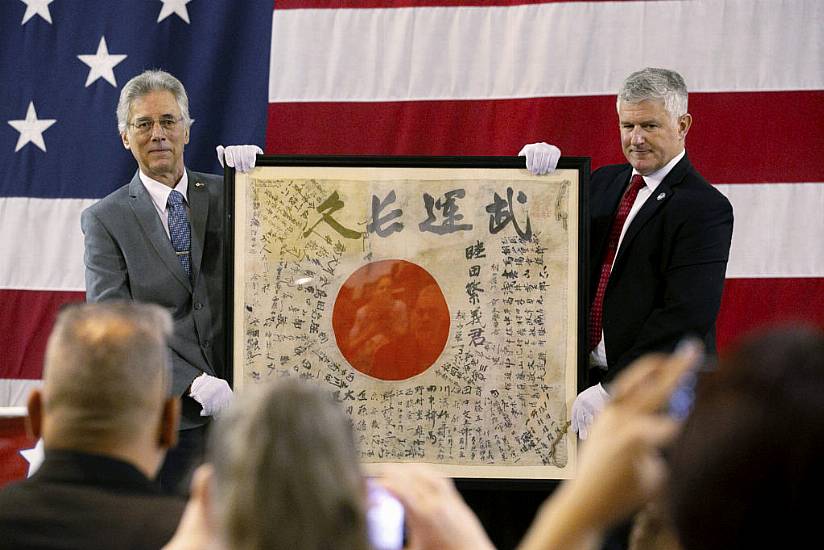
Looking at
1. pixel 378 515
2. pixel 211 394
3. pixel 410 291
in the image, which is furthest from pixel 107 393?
pixel 410 291

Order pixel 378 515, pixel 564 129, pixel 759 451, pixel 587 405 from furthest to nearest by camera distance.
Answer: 1. pixel 564 129
2. pixel 587 405
3. pixel 378 515
4. pixel 759 451

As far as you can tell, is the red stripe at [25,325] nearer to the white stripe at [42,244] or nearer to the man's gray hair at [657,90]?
the white stripe at [42,244]

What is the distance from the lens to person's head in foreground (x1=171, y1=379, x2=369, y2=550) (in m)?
0.87

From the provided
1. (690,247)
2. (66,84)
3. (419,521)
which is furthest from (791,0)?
(419,521)

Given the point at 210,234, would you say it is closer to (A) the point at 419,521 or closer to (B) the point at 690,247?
(B) the point at 690,247

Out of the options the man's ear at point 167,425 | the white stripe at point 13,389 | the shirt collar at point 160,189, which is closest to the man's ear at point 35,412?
the man's ear at point 167,425

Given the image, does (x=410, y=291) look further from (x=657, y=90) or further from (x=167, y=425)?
(x=167, y=425)

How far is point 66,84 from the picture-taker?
13.1 ft

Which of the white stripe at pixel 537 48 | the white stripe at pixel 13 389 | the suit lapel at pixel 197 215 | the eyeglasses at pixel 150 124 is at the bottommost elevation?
the white stripe at pixel 13 389

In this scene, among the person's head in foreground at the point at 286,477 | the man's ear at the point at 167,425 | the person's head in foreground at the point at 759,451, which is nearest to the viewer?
the person's head in foreground at the point at 759,451

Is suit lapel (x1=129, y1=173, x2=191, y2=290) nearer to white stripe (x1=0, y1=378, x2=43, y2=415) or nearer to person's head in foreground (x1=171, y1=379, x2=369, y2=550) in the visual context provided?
white stripe (x1=0, y1=378, x2=43, y2=415)

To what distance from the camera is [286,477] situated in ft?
2.89

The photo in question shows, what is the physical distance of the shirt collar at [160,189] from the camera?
3270mm

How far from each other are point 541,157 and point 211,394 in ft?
3.91
